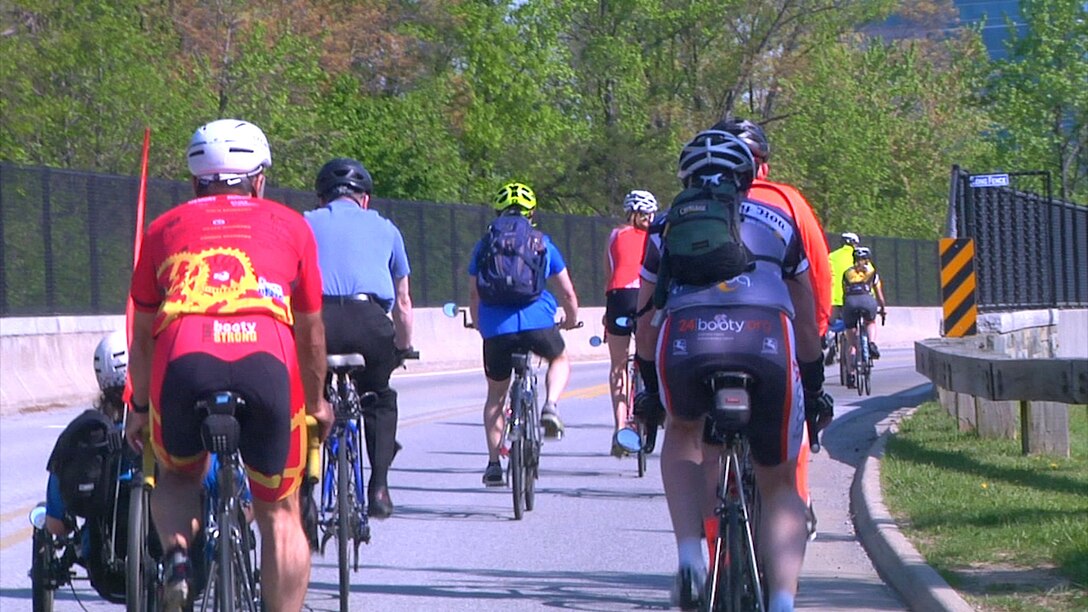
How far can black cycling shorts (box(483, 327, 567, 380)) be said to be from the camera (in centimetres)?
1126

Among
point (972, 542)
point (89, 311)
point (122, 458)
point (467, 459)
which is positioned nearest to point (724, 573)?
point (122, 458)

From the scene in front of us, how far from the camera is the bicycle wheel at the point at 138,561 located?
20.4 feet

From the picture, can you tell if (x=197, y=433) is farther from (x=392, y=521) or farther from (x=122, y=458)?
(x=392, y=521)

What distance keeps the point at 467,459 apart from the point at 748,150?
893 cm

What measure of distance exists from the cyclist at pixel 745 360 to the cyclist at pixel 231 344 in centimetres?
115

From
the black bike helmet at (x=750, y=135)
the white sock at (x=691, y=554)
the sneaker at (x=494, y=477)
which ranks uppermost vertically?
the black bike helmet at (x=750, y=135)

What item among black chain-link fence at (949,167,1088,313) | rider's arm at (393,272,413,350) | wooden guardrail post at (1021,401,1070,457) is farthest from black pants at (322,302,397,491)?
black chain-link fence at (949,167,1088,313)

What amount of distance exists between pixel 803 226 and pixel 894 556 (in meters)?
2.99

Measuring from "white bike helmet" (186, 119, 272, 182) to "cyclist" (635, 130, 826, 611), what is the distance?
1360 millimetres

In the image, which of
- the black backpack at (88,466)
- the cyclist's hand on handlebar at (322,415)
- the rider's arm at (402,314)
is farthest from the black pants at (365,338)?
the cyclist's hand on handlebar at (322,415)

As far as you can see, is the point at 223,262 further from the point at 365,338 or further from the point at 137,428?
the point at 365,338

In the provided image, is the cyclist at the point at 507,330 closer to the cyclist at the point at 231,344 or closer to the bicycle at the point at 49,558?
the bicycle at the point at 49,558

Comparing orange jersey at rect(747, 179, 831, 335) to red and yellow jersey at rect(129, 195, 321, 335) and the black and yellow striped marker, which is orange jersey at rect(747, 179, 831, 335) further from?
the black and yellow striped marker

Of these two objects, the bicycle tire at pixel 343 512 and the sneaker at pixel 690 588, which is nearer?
the sneaker at pixel 690 588
